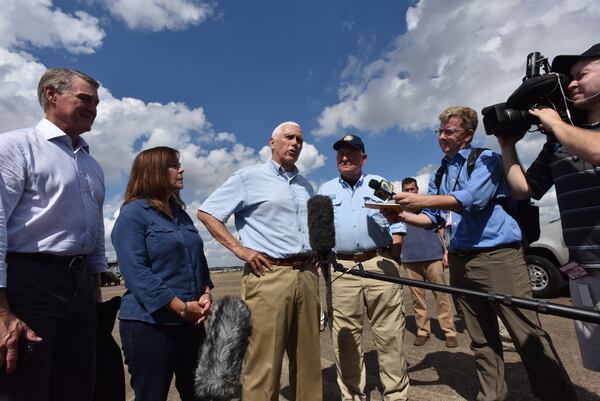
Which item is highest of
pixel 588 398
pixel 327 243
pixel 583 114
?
pixel 583 114

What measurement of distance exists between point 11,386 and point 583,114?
3331 mm

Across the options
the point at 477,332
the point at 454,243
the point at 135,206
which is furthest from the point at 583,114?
the point at 135,206

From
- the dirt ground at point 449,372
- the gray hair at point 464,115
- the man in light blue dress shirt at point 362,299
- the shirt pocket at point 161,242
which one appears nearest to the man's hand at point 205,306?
the shirt pocket at point 161,242

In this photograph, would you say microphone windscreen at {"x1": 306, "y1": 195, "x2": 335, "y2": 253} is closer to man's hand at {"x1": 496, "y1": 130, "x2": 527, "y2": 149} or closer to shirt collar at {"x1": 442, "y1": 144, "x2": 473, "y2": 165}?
man's hand at {"x1": 496, "y1": 130, "x2": 527, "y2": 149}

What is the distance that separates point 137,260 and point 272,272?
42.2 inches

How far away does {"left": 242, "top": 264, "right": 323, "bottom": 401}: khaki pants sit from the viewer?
289cm

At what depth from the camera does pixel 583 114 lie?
2178 mm

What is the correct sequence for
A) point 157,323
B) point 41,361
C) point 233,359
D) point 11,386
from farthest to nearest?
point 157,323, point 233,359, point 41,361, point 11,386

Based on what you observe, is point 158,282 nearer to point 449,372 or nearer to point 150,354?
point 150,354

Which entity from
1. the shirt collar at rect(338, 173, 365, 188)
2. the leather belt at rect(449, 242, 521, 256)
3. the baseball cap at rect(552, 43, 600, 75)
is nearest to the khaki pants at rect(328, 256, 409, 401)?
the leather belt at rect(449, 242, 521, 256)

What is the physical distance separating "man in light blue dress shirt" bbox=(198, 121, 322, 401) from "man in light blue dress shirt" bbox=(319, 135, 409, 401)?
46 centimetres

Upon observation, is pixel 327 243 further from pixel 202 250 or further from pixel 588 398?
pixel 588 398

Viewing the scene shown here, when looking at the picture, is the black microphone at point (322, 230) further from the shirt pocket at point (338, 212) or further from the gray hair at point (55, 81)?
the gray hair at point (55, 81)

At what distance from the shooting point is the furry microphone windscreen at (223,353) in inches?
79.2
